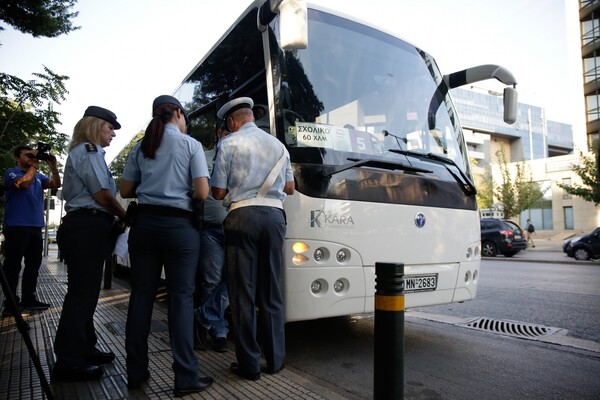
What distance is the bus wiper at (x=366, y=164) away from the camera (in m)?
3.80

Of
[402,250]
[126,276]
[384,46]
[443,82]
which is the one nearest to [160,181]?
[402,250]

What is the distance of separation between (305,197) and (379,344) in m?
1.62

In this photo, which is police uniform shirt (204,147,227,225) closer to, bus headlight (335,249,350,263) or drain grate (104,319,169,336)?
bus headlight (335,249,350,263)

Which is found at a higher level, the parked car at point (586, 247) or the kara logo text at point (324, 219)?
the kara logo text at point (324, 219)

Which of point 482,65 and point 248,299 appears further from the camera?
point 482,65

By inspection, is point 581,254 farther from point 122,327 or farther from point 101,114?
point 101,114

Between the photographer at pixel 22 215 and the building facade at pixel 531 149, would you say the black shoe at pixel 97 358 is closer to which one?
the photographer at pixel 22 215

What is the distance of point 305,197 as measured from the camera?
376 centimetres

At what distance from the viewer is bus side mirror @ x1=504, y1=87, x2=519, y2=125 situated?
5.00 m

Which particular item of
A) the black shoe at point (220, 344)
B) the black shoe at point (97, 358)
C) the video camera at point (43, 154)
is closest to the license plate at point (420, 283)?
the black shoe at point (220, 344)

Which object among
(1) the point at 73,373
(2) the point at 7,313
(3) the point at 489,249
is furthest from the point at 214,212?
(3) the point at 489,249

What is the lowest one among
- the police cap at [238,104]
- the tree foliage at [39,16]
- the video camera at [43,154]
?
the video camera at [43,154]

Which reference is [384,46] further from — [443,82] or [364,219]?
[364,219]

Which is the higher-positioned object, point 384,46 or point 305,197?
point 384,46
